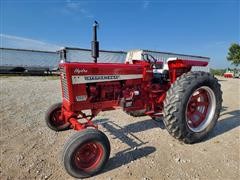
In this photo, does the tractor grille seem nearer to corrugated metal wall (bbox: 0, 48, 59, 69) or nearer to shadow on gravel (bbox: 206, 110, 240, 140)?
shadow on gravel (bbox: 206, 110, 240, 140)

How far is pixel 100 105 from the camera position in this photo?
3803 mm

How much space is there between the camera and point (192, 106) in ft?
14.0

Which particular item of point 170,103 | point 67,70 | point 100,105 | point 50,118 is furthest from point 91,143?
point 50,118

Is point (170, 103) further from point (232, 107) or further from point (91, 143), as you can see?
point (232, 107)

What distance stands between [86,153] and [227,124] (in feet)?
12.5

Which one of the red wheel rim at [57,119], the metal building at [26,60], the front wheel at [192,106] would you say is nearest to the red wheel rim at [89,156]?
the front wheel at [192,106]

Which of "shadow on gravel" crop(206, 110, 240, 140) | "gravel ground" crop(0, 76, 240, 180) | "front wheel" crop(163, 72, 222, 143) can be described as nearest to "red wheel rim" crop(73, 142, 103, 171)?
A: "gravel ground" crop(0, 76, 240, 180)

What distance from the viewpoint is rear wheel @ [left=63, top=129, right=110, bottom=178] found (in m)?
2.82

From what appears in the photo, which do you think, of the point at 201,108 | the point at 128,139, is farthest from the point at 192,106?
the point at 128,139

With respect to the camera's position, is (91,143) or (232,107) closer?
(91,143)

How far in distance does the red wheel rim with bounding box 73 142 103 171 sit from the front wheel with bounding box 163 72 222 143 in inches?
53.2

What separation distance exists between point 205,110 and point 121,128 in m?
1.89

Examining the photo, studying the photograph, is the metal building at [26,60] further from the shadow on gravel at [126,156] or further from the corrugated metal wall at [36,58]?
the shadow on gravel at [126,156]

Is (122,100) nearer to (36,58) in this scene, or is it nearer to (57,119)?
(57,119)
